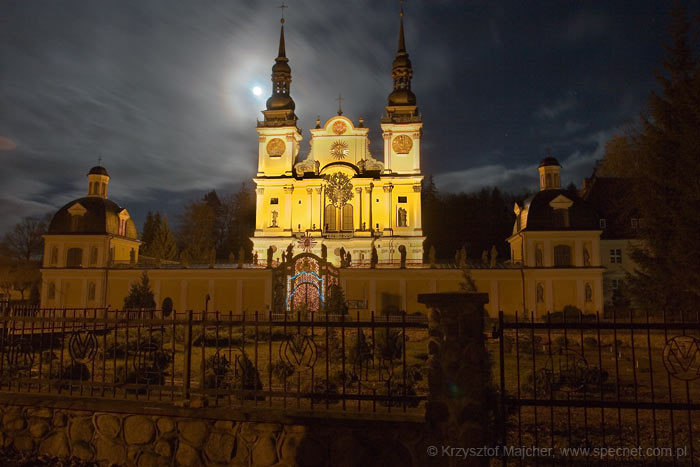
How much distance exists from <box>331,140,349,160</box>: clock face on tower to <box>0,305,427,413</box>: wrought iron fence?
2471cm

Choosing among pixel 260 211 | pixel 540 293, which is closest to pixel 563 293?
pixel 540 293

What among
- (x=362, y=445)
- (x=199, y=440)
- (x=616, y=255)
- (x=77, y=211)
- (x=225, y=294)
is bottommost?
(x=199, y=440)

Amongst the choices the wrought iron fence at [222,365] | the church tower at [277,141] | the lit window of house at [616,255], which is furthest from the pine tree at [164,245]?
the lit window of house at [616,255]

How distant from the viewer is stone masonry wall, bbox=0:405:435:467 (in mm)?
5586

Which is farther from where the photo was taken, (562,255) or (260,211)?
(260,211)

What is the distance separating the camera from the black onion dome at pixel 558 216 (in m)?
35.4

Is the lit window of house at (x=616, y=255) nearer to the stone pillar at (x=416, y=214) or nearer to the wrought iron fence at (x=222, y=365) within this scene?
the stone pillar at (x=416, y=214)

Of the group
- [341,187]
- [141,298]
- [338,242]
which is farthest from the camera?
[341,187]

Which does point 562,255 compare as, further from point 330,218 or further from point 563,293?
point 330,218

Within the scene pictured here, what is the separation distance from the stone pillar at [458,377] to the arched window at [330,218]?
1560 inches

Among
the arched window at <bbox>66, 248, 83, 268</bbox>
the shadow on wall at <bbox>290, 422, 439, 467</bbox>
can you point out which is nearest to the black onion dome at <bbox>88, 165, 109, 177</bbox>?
the arched window at <bbox>66, 248, 83, 268</bbox>

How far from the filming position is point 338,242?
141 ft

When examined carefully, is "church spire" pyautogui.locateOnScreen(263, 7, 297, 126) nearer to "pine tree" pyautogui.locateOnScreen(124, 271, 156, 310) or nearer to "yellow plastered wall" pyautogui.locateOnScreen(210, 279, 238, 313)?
"yellow plastered wall" pyautogui.locateOnScreen(210, 279, 238, 313)

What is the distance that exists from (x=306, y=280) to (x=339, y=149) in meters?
17.6
